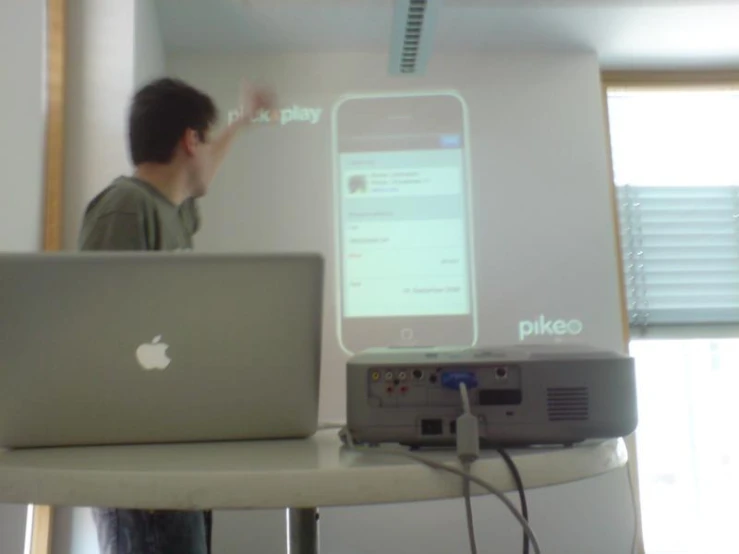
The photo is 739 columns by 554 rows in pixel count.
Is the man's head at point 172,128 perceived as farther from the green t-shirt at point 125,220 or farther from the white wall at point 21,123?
the white wall at point 21,123

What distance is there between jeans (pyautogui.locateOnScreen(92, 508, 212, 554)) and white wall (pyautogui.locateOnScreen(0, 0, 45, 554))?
1.97ft

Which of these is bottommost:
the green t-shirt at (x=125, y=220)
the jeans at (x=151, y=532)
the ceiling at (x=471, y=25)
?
the jeans at (x=151, y=532)

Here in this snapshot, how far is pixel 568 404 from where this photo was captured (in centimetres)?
65

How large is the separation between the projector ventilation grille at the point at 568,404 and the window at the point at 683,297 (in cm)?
204

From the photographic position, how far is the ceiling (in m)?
2.31

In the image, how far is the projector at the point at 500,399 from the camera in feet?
2.11

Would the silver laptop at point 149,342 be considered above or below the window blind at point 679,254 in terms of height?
below

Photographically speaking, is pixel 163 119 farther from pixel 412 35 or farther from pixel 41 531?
pixel 41 531

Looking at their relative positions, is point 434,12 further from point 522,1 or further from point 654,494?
point 654,494

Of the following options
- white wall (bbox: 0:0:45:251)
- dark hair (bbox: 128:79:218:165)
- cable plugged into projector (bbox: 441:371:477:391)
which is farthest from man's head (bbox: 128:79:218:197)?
cable plugged into projector (bbox: 441:371:477:391)

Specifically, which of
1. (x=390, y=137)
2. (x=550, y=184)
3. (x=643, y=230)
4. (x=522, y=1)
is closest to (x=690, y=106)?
(x=643, y=230)

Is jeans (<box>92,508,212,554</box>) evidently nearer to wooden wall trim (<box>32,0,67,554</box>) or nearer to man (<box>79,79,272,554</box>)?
man (<box>79,79,272,554</box>)

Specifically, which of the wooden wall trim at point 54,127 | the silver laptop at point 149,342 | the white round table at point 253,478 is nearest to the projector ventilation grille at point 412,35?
the silver laptop at point 149,342

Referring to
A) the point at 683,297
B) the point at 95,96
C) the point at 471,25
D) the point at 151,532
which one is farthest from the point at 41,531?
the point at 683,297
